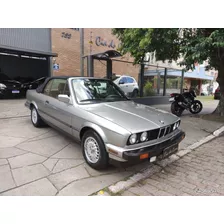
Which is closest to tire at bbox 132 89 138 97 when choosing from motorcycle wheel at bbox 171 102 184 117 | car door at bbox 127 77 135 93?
car door at bbox 127 77 135 93

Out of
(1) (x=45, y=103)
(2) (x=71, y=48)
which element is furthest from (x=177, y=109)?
(2) (x=71, y=48)

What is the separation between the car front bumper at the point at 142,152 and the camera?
2.42 m

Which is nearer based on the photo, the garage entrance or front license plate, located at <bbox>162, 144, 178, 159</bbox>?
front license plate, located at <bbox>162, 144, 178, 159</bbox>

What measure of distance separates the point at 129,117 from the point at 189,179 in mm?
1392

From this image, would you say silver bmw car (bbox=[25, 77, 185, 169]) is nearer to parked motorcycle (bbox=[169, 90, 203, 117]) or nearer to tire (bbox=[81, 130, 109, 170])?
tire (bbox=[81, 130, 109, 170])

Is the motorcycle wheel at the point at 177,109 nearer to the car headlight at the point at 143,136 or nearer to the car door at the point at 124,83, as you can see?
the car door at the point at 124,83

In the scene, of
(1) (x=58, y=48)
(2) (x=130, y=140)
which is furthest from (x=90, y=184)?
(1) (x=58, y=48)

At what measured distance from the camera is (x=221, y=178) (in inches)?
116

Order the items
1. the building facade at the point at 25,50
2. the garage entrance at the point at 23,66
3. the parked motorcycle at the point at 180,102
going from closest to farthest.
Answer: the parked motorcycle at the point at 180,102, the building facade at the point at 25,50, the garage entrance at the point at 23,66

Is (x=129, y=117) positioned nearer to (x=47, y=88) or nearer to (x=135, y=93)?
(x=47, y=88)

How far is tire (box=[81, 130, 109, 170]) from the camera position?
270cm

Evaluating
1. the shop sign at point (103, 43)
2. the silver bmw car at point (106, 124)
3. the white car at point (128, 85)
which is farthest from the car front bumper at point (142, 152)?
the shop sign at point (103, 43)

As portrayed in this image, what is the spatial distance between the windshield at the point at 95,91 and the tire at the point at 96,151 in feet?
2.48

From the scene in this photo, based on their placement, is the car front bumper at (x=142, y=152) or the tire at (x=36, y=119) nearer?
the car front bumper at (x=142, y=152)
